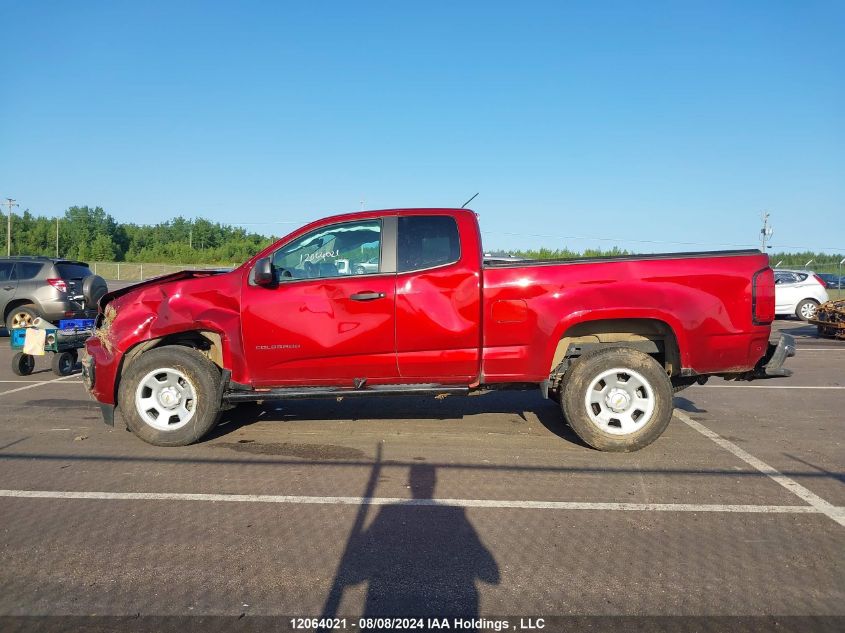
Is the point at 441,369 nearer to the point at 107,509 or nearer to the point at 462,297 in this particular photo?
the point at 462,297

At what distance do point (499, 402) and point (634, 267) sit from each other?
277 cm

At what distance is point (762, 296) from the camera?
525cm

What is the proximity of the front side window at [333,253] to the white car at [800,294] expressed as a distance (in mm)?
18953

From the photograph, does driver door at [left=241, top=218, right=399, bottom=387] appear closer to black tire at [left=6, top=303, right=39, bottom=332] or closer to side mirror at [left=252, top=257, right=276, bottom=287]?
side mirror at [left=252, top=257, right=276, bottom=287]

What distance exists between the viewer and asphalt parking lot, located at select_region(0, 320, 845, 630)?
3055 mm

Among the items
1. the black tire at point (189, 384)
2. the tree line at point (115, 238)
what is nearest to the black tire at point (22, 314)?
the black tire at point (189, 384)

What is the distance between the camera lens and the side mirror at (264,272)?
17.4 feet

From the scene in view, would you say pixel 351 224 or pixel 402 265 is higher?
pixel 351 224

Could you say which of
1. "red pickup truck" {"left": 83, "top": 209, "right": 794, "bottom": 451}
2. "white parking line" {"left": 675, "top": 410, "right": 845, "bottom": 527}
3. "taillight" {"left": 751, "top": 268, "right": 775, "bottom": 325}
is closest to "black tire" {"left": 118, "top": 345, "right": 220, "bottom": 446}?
"red pickup truck" {"left": 83, "top": 209, "right": 794, "bottom": 451}

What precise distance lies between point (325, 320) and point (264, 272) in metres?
0.65

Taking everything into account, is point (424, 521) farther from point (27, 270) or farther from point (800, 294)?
point (800, 294)

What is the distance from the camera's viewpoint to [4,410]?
279 inches

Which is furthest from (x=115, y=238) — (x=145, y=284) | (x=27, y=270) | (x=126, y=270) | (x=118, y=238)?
(x=145, y=284)

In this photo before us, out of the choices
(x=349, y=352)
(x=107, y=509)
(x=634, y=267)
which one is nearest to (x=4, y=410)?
(x=107, y=509)
